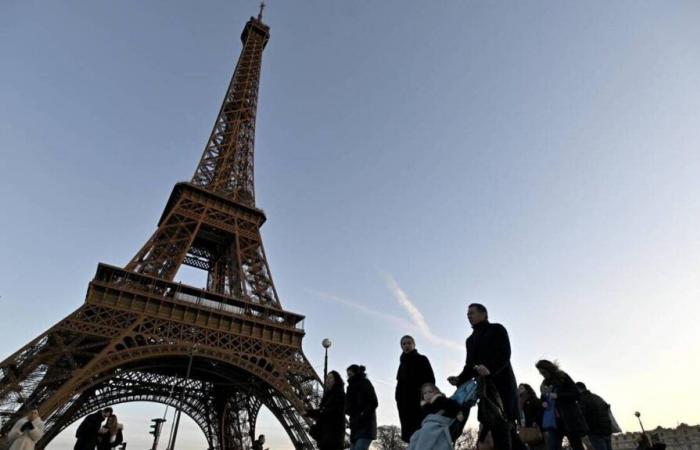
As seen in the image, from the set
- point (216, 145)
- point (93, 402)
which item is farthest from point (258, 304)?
point (216, 145)

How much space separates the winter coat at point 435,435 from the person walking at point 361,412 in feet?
4.68

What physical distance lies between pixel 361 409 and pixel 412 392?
689 millimetres

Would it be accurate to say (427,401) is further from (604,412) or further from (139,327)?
(139,327)

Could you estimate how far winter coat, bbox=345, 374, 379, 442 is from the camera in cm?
521

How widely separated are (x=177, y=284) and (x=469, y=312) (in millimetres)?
21749

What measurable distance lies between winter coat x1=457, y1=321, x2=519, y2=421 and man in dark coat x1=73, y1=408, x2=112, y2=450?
639 cm

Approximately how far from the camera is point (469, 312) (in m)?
4.79

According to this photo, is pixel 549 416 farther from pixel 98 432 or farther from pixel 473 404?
pixel 98 432

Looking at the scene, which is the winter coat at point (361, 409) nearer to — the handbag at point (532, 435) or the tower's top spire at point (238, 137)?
the handbag at point (532, 435)

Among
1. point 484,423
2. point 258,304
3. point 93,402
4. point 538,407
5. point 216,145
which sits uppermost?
point 216,145

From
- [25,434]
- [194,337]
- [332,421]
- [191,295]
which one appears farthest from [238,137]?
[332,421]

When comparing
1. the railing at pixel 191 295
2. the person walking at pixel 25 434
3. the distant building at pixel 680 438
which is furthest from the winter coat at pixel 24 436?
the distant building at pixel 680 438

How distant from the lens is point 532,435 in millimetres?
6039

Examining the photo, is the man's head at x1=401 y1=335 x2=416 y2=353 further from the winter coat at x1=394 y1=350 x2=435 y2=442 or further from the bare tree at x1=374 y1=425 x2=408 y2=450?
the bare tree at x1=374 y1=425 x2=408 y2=450
